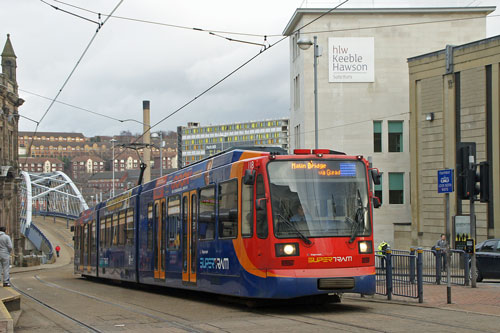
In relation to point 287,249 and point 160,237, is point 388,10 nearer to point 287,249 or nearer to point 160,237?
point 160,237

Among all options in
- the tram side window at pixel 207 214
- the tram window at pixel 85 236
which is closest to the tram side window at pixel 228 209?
the tram side window at pixel 207 214

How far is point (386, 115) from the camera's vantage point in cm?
5341

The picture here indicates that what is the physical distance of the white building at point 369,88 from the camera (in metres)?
52.9

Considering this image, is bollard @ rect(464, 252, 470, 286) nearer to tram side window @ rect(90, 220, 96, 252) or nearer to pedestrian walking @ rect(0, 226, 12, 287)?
pedestrian walking @ rect(0, 226, 12, 287)

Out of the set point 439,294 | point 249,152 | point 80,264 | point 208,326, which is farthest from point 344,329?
point 80,264

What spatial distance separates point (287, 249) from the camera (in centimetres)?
1351

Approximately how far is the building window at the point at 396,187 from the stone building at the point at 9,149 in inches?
1467

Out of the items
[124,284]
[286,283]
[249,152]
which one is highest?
[249,152]

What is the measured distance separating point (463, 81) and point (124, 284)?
2149 cm

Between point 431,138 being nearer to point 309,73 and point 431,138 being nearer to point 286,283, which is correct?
point 309,73

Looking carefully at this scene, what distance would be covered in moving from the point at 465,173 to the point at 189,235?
6.22 m

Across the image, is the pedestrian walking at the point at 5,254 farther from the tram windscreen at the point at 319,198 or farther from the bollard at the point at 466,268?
the bollard at the point at 466,268

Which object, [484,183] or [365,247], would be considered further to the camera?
[484,183]

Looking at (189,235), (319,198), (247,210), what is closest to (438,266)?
(189,235)
